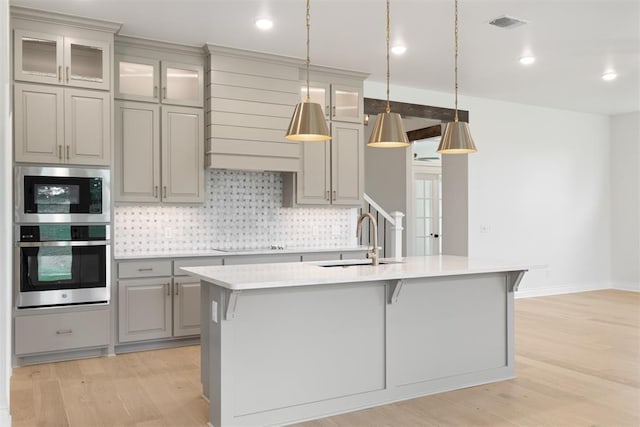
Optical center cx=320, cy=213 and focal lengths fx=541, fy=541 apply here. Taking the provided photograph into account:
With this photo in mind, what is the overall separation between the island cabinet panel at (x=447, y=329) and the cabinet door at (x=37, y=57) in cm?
330

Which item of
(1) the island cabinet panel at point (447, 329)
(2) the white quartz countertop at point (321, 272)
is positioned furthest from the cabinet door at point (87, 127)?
(1) the island cabinet panel at point (447, 329)

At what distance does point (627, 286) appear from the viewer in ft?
28.7

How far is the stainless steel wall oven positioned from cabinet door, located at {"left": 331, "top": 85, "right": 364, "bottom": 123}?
2738 millimetres

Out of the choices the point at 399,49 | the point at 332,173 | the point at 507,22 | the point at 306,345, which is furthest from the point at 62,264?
the point at 507,22

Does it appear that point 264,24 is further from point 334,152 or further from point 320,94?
point 334,152

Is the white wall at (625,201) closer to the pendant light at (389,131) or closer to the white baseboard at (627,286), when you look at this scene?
the white baseboard at (627,286)

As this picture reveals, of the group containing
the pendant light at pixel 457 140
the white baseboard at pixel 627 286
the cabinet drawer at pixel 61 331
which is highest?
the pendant light at pixel 457 140

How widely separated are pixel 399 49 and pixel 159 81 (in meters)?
2.29

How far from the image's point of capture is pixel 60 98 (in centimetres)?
443

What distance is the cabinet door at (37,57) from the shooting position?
14.0ft

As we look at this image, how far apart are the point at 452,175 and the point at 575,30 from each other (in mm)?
3085

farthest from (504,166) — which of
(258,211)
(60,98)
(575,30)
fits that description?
(60,98)

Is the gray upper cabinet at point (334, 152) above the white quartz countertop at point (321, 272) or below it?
→ above

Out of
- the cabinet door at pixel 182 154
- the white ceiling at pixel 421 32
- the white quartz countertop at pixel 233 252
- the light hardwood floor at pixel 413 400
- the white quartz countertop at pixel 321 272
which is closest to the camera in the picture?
the white quartz countertop at pixel 321 272
